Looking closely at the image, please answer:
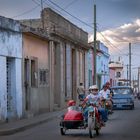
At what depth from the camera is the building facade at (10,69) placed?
2175 cm

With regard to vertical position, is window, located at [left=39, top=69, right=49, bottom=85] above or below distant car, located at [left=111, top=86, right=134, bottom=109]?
above

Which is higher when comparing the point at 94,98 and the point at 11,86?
the point at 11,86

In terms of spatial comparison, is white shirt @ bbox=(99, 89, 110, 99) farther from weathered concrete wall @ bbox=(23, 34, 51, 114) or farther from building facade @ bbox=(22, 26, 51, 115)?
weathered concrete wall @ bbox=(23, 34, 51, 114)

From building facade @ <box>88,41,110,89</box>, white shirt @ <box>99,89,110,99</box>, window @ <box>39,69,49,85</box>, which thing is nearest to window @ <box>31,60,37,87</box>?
window @ <box>39,69,49,85</box>

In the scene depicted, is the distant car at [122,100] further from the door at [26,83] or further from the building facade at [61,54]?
the door at [26,83]

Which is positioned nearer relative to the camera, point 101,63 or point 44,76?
point 44,76

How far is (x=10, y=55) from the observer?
22.7 metres

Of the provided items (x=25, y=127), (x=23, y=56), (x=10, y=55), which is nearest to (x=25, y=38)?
(x=23, y=56)

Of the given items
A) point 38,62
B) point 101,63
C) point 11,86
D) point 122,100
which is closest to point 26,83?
point 11,86

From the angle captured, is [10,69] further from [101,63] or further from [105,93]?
[101,63]

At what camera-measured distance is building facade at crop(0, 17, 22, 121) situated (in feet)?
71.4

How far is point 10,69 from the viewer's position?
2356 cm

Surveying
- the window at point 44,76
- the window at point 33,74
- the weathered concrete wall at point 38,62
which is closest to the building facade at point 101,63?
the window at point 44,76

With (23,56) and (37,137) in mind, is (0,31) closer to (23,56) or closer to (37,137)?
(23,56)
